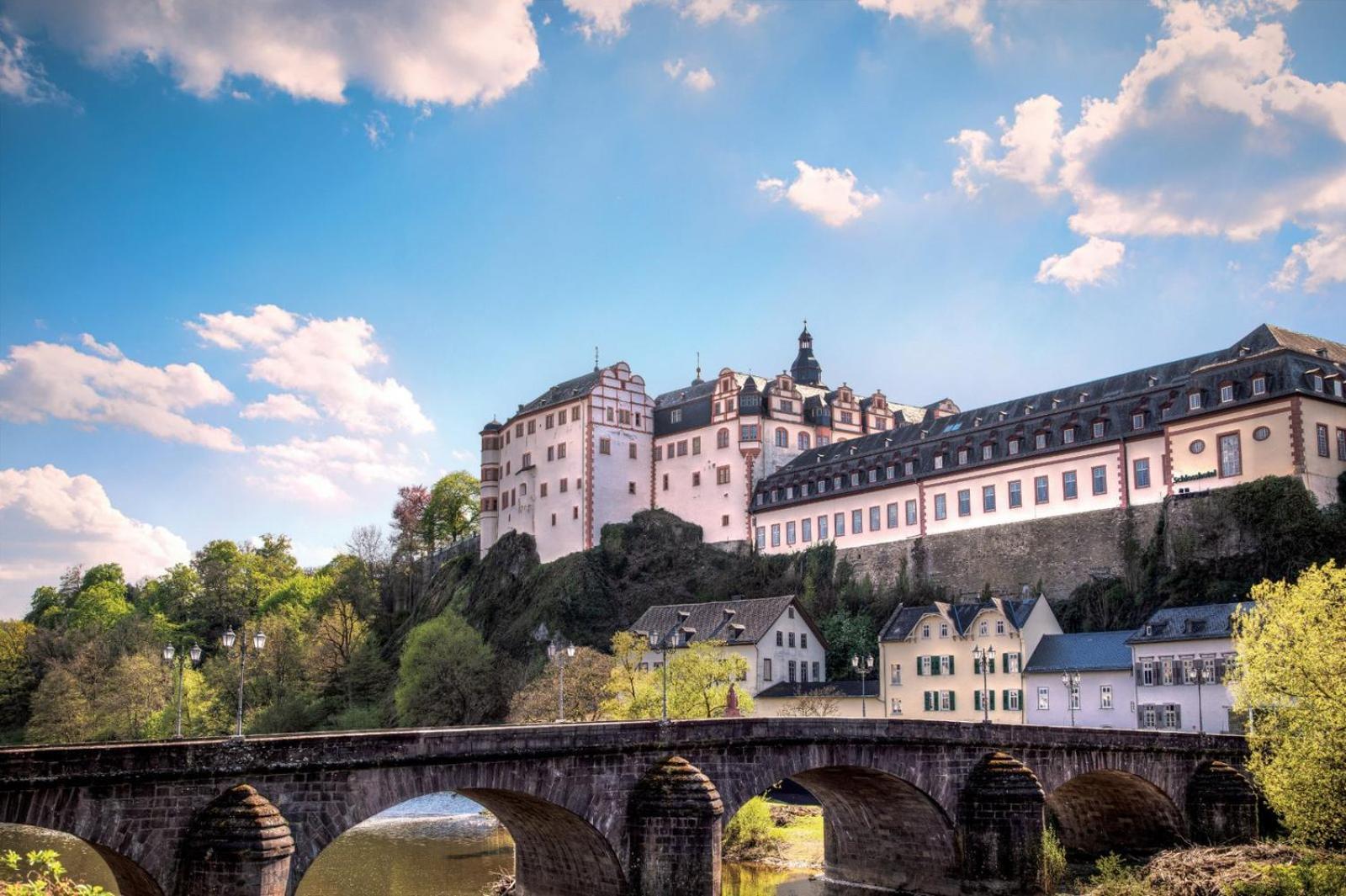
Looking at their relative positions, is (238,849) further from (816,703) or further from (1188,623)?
(1188,623)

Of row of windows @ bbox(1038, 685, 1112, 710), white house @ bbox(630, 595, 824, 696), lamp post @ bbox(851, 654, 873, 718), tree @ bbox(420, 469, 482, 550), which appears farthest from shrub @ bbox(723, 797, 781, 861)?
tree @ bbox(420, 469, 482, 550)

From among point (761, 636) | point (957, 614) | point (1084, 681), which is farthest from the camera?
point (761, 636)

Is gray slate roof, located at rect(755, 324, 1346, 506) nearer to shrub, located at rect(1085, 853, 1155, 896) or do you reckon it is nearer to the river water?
shrub, located at rect(1085, 853, 1155, 896)

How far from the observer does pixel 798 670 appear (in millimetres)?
72688

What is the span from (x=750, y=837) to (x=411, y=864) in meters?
11.6

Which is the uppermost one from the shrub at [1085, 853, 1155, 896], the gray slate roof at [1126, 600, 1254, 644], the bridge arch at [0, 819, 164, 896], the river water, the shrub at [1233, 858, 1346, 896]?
the gray slate roof at [1126, 600, 1254, 644]

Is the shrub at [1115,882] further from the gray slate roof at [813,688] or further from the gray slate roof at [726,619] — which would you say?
the gray slate roof at [726,619]

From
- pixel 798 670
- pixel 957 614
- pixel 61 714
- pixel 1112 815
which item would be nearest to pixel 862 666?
pixel 957 614

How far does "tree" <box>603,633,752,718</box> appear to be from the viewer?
5389 cm

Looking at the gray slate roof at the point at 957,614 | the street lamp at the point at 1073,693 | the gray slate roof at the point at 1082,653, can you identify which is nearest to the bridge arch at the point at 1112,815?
the street lamp at the point at 1073,693

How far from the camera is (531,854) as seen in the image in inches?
1267

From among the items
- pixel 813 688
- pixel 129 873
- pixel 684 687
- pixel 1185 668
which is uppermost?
pixel 1185 668

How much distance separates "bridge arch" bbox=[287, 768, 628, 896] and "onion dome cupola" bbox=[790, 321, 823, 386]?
268ft

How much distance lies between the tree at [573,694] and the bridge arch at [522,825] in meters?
28.4
